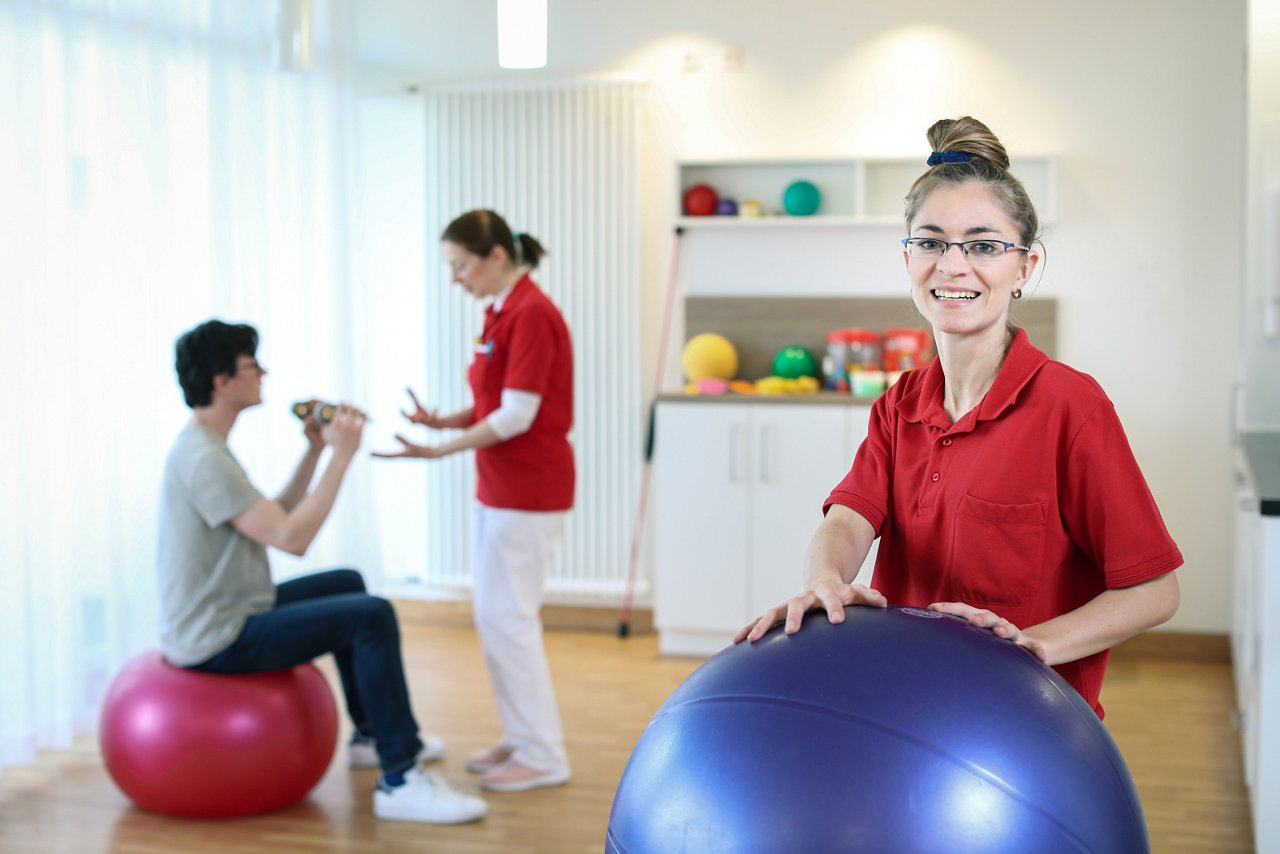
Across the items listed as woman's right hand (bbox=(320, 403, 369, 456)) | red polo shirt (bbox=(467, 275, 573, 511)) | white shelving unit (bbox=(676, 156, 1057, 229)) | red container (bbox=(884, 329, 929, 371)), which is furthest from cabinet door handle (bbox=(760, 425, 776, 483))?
woman's right hand (bbox=(320, 403, 369, 456))

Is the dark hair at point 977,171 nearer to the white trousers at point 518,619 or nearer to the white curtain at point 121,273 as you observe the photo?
the white trousers at point 518,619

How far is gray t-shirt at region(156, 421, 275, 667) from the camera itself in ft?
9.78

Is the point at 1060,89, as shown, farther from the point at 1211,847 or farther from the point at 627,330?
the point at 1211,847

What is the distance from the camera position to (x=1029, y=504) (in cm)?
136

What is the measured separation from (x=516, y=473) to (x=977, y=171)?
2.09m

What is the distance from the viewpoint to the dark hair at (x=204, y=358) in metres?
3.03

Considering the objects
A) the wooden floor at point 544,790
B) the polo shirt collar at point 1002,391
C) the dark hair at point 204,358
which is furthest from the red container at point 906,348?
the polo shirt collar at point 1002,391

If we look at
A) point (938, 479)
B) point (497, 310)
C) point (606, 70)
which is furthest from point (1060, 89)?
point (938, 479)

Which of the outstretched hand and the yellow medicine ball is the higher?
the yellow medicine ball

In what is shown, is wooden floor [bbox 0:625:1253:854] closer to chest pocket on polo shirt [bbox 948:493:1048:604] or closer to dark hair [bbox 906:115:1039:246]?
chest pocket on polo shirt [bbox 948:493:1048:604]

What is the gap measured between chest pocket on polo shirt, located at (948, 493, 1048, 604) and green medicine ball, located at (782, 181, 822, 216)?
3.59 m

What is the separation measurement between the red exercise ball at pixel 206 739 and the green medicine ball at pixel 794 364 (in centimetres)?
239

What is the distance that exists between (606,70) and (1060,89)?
170 cm

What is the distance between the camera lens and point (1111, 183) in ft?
15.4
